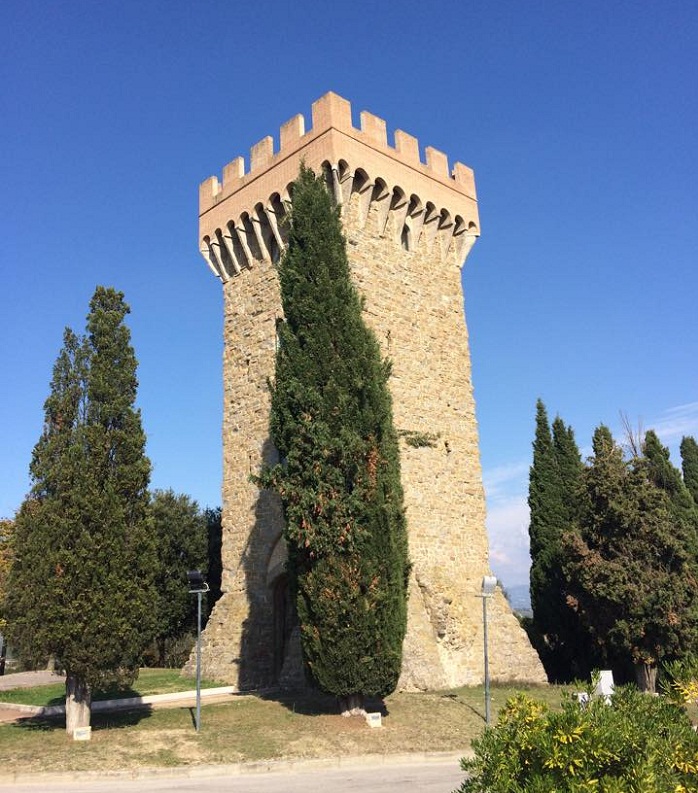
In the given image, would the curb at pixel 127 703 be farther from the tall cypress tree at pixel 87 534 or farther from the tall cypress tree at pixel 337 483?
the tall cypress tree at pixel 337 483

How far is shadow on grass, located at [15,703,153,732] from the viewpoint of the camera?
11.7 m

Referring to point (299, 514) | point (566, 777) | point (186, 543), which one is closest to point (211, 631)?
point (299, 514)

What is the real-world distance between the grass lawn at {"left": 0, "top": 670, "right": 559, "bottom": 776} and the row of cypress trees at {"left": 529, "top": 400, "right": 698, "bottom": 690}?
5.03 m

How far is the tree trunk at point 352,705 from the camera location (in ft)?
39.9

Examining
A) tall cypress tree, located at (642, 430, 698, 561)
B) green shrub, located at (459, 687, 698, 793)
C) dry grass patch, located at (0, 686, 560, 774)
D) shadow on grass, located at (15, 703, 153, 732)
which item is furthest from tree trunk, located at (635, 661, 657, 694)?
green shrub, located at (459, 687, 698, 793)

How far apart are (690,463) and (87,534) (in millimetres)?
28220

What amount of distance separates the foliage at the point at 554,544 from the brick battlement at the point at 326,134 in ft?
28.6

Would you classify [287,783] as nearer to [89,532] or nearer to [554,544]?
[89,532]

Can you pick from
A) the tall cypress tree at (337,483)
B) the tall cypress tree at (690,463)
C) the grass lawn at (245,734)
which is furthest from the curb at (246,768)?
the tall cypress tree at (690,463)

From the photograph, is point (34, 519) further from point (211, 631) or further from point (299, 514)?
point (211, 631)

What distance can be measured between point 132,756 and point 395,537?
5.42 meters

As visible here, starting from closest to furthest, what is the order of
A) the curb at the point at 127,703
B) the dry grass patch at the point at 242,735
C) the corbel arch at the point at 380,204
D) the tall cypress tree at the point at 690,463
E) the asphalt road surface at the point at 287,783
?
the asphalt road surface at the point at 287,783 < the dry grass patch at the point at 242,735 < the curb at the point at 127,703 < the corbel arch at the point at 380,204 < the tall cypress tree at the point at 690,463

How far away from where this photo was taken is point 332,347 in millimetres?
13289

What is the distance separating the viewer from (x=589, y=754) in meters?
4.94
